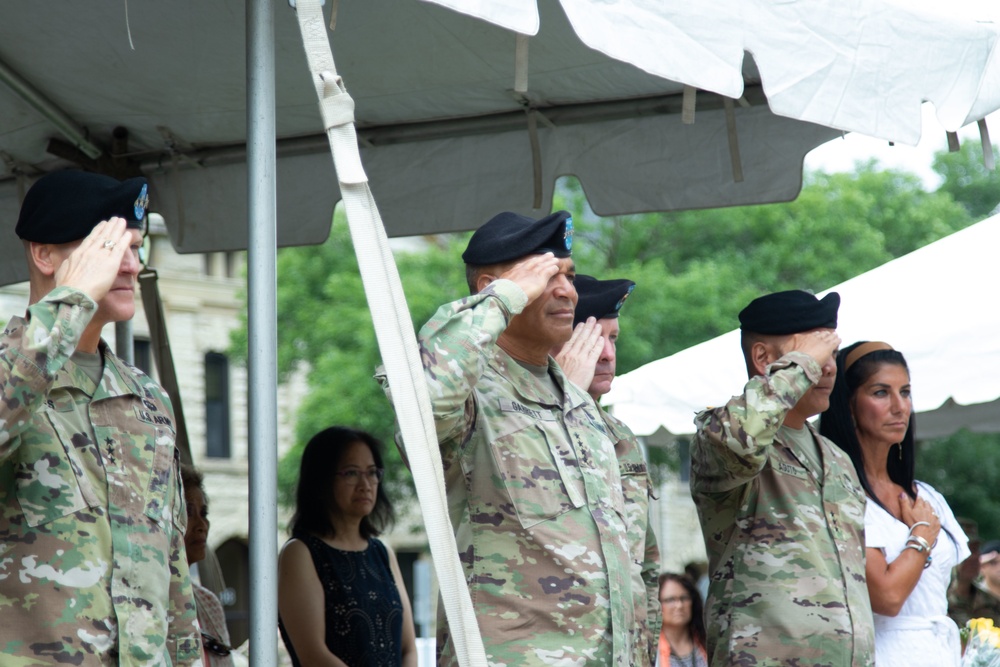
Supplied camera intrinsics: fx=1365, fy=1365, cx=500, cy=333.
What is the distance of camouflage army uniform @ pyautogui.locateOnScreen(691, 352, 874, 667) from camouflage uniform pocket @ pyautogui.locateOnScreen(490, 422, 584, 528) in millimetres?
671

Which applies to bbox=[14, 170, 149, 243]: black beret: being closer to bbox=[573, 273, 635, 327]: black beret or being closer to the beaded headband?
bbox=[573, 273, 635, 327]: black beret

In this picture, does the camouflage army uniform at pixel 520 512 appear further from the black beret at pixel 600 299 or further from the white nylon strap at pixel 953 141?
the white nylon strap at pixel 953 141

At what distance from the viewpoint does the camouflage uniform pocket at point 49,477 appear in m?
2.45

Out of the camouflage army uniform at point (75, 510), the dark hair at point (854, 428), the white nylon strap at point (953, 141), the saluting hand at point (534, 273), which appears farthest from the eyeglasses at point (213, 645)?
the white nylon strap at point (953, 141)

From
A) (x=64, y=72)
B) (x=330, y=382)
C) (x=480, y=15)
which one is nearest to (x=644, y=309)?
(x=330, y=382)

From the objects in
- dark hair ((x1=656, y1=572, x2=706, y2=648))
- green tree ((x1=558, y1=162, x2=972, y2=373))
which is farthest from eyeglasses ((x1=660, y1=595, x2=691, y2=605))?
green tree ((x1=558, y1=162, x2=972, y2=373))

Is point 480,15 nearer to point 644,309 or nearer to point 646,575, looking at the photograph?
point 646,575

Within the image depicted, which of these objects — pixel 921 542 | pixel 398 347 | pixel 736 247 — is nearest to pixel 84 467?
pixel 398 347

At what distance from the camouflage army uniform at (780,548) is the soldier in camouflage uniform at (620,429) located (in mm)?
198

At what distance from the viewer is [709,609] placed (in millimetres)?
3988

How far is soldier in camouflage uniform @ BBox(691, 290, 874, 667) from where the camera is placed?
3.63 m

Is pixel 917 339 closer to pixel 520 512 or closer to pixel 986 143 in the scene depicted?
pixel 986 143

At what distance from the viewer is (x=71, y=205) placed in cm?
268

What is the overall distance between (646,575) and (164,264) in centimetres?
2501
